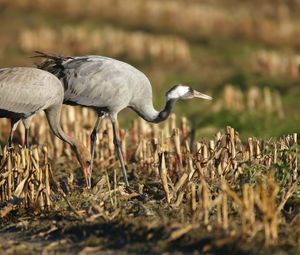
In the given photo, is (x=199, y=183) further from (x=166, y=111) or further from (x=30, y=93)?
(x=30, y=93)

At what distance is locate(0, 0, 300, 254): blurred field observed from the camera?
275 inches

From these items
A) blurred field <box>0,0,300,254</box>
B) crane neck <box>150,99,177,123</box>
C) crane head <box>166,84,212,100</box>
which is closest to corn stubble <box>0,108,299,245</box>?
blurred field <box>0,0,300,254</box>

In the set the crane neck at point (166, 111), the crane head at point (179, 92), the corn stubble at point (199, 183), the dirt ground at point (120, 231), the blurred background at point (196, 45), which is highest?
the blurred background at point (196, 45)

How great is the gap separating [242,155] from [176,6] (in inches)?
801

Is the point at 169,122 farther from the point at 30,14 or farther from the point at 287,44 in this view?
the point at 30,14

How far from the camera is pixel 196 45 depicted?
80.7 ft

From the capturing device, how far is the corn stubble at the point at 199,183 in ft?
22.8

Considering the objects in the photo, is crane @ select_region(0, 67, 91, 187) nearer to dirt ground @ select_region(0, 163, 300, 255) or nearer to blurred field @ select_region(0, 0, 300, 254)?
blurred field @ select_region(0, 0, 300, 254)

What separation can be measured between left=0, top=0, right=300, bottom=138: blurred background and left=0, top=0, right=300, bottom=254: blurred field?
0.19ft

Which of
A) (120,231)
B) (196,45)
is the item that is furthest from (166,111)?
(196,45)

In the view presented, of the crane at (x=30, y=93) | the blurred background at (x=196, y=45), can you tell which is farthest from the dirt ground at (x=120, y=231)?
the blurred background at (x=196, y=45)

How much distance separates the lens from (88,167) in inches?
391

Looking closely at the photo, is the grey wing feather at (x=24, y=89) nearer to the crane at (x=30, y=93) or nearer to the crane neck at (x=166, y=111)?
the crane at (x=30, y=93)

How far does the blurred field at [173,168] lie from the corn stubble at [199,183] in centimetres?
2
